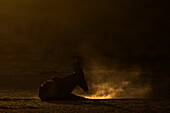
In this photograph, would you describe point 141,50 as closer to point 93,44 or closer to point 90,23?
point 93,44

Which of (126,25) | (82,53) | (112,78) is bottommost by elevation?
(112,78)

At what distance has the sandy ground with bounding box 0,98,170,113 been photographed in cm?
1002

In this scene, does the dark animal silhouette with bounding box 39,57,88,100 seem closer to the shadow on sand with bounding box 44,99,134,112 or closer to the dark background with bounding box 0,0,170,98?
the shadow on sand with bounding box 44,99,134,112

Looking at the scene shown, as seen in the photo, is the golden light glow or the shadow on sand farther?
the golden light glow

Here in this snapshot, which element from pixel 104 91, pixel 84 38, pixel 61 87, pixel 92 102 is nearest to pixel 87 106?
pixel 92 102

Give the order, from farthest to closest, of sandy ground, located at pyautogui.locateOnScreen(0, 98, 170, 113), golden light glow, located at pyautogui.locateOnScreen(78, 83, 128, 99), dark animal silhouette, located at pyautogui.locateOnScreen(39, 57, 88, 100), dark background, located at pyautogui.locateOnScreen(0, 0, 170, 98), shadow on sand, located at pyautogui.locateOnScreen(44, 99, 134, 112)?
dark background, located at pyautogui.locateOnScreen(0, 0, 170, 98), golden light glow, located at pyautogui.locateOnScreen(78, 83, 128, 99), dark animal silhouette, located at pyautogui.locateOnScreen(39, 57, 88, 100), shadow on sand, located at pyautogui.locateOnScreen(44, 99, 134, 112), sandy ground, located at pyautogui.locateOnScreen(0, 98, 170, 113)

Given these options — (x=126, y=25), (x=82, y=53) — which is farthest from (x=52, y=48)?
(x=126, y=25)

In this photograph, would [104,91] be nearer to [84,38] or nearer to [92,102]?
[92,102]

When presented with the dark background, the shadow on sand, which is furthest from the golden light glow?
the dark background

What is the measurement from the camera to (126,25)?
39.4 m

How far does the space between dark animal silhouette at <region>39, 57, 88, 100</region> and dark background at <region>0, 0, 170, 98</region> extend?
9.94 ft

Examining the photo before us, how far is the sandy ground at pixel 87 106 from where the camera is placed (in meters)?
10.0

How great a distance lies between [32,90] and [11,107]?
3659 millimetres

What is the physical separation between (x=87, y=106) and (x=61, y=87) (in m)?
1.36
